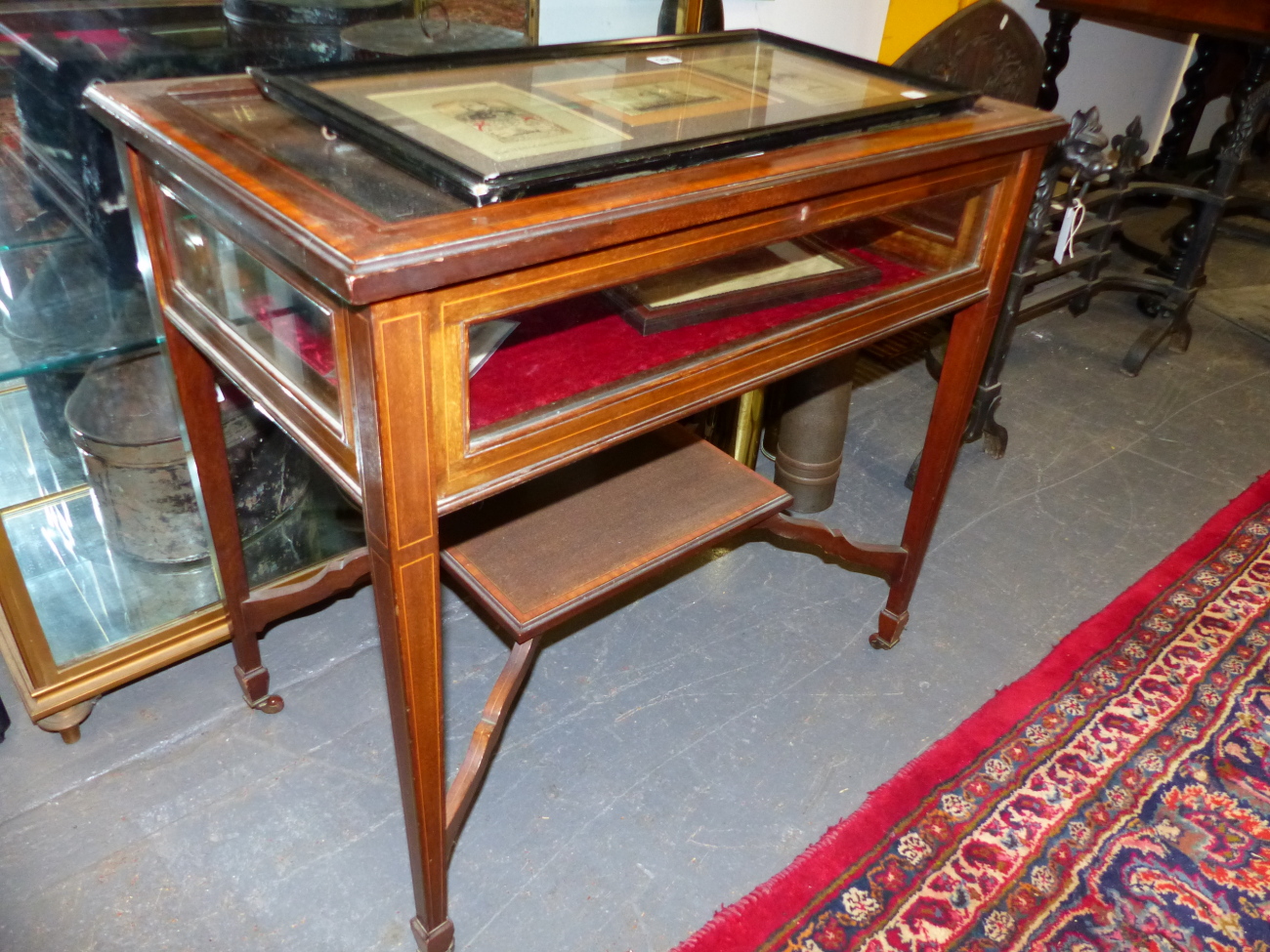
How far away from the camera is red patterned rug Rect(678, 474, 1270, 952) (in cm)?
143

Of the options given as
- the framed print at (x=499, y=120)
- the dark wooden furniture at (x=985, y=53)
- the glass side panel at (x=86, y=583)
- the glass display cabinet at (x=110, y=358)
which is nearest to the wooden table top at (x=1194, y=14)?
the dark wooden furniture at (x=985, y=53)

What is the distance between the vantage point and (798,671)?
Result: 1.85 m

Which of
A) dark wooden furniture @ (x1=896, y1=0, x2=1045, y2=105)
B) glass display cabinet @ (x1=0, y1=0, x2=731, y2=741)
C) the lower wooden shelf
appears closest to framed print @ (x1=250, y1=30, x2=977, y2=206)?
glass display cabinet @ (x1=0, y1=0, x2=731, y2=741)

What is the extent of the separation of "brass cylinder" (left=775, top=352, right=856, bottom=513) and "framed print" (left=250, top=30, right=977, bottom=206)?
750mm

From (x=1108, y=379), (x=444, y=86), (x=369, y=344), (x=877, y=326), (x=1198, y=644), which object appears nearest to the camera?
(x=369, y=344)

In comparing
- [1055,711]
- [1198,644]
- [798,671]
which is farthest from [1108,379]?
[798,671]

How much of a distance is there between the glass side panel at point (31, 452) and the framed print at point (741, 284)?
1.01 meters

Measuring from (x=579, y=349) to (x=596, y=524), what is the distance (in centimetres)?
33

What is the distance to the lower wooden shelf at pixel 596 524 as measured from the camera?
1.31 m

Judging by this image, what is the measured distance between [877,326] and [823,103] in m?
0.31

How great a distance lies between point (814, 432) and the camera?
7.09ft

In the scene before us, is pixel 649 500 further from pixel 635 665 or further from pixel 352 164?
pixel 352 164

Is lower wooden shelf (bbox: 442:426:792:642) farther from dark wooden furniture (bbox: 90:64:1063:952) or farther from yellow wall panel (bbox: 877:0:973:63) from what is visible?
yellow wall panel (bbox: 877:0:973:63)

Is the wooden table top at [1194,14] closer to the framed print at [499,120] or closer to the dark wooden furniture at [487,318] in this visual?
the dark wooden furniture at [487,318]
